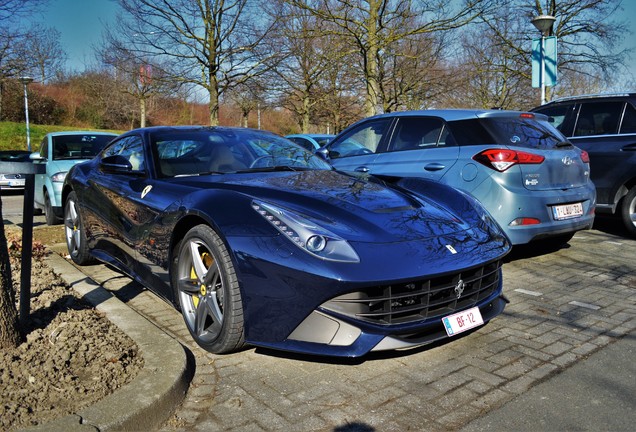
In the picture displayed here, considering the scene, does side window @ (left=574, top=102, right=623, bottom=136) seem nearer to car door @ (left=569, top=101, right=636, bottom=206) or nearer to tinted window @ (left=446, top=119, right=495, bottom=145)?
car door @ (left=569, top=101, right=636, bottom=206)

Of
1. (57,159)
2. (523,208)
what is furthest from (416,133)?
(57,159)

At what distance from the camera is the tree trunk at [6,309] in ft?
9.52

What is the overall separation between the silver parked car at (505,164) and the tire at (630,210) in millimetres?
1268

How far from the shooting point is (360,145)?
6453 mm

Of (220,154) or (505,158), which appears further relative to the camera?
(505,158)

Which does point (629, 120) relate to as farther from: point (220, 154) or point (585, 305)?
point (220, 154)

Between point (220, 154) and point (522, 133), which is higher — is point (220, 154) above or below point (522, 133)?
below

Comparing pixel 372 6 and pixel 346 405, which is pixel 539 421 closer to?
pixel 346 405

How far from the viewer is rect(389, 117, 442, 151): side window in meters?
5.59

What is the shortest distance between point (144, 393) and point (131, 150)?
8.51ft

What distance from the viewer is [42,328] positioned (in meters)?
3.27

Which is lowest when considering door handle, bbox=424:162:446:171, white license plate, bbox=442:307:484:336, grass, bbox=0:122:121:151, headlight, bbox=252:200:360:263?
white license plate, bbox=442:307:484:336

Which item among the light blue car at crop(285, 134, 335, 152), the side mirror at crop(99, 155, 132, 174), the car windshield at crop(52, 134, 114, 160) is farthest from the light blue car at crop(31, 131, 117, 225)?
the light blue car at crop(285, 134, 335, 152)

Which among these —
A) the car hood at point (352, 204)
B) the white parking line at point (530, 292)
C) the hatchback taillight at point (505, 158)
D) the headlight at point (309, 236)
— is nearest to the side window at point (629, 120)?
the hatchback taillight at point (505, 158)
